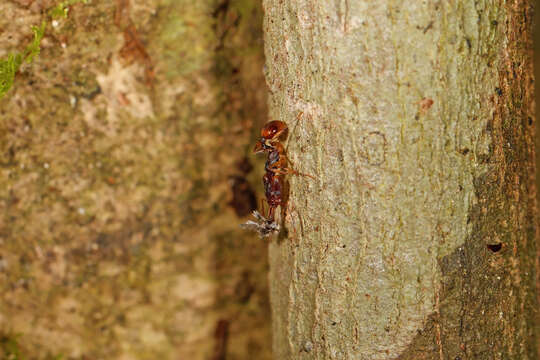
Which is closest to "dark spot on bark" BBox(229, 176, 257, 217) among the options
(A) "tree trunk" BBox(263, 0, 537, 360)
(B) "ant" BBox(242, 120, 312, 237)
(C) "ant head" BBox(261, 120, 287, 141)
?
(B) "ant" BBox(242, 120, 312, 237)

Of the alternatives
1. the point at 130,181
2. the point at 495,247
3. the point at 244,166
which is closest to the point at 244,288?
the point at 244,166

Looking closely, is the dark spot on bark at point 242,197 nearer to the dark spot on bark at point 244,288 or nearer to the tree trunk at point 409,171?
the dark spot on bark at point 244,288

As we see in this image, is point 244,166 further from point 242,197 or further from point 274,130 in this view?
point 274,130

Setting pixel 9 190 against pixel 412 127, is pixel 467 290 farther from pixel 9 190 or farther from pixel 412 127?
pixel 9 190

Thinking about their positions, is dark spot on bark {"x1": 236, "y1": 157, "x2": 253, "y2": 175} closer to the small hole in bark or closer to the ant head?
the ant head

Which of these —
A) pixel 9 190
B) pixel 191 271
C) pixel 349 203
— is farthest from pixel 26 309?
pixel 349 203

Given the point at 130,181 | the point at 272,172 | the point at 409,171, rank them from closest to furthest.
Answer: the point at 409,171, the point at 272,172, the point at 130,181

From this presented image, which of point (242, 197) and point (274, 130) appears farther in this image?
point (242, 197)
